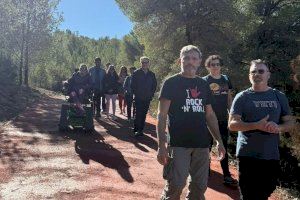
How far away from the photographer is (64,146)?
9.91 m

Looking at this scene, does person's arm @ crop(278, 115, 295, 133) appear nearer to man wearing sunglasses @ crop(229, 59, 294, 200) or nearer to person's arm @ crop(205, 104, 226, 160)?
man wearing sunglasses @ crop(229, 59, 294, 200)

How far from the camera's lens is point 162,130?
4520mm

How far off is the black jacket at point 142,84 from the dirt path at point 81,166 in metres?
1.13

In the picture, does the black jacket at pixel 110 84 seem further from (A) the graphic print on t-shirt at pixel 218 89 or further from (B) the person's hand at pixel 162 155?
(B) the person's hand at pixel 162 155

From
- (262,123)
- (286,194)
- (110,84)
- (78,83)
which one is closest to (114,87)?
(110,84)

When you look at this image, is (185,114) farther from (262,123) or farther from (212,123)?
(262,123)

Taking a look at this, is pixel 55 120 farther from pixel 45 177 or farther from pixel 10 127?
pixel 45 177

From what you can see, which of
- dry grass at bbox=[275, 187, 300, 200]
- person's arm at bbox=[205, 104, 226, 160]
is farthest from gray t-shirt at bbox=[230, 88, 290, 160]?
dry grass at bbox=[275, 187, 300, 200]

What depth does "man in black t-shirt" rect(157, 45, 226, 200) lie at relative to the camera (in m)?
4.48

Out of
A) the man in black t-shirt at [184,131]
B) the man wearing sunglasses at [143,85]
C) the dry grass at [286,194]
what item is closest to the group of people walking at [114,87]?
the man wearing sunglasses at [143,85]

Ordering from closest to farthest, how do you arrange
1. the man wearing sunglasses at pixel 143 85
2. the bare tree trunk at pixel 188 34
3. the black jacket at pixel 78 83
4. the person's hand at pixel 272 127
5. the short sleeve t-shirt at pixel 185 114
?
the person's hand at pixel 272 127 → the short sleeve t-shirt at pixel 185 114 → the man wearing sunglasses at pixel 143 85 → the black jacket at pixel 78 83 → the bare tree trunk at pixel 188 34

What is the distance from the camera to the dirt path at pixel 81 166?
666 cm

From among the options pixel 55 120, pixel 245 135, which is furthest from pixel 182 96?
pixel 55 120

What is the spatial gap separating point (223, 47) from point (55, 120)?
1139 cm
